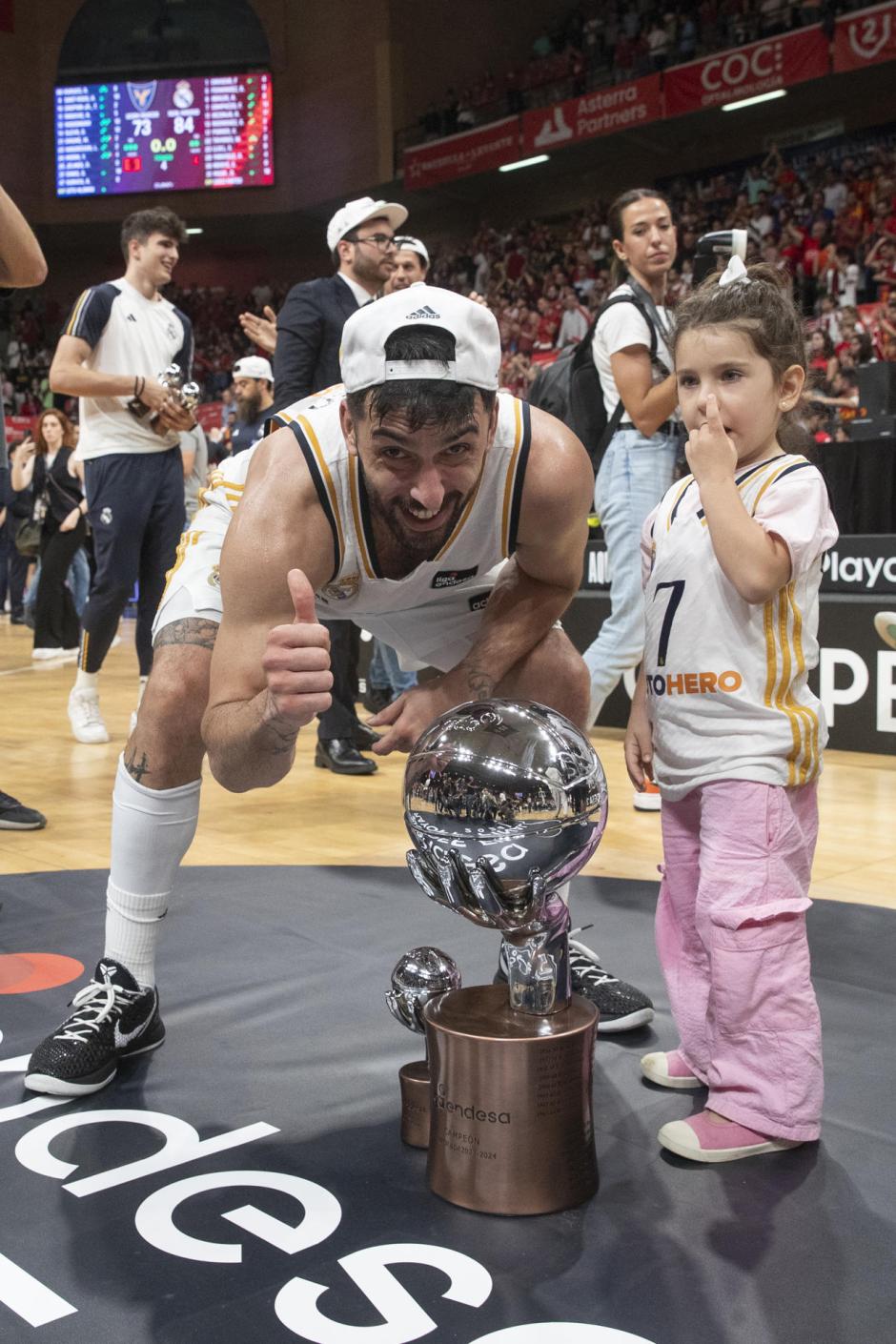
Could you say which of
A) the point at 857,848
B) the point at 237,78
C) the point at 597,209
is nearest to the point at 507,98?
the point at 597,209

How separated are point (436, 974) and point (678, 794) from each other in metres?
0.38

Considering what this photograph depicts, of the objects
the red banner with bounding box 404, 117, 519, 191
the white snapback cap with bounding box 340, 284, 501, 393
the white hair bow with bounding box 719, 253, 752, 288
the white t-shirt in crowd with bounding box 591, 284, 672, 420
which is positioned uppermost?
the red banner with bounding box 404, 117, 519, 191

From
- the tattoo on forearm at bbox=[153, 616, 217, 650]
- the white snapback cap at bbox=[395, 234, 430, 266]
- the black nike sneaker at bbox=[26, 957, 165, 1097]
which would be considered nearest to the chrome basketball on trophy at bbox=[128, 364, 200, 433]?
the white snapback cap at bbox=[395, 234, 430, 266]

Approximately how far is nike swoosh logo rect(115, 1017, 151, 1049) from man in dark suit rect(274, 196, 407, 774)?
2025mm

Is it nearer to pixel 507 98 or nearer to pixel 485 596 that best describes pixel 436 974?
pixel 485 596

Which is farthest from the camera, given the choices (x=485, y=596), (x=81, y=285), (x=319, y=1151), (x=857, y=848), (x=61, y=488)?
(x=81, y=285)

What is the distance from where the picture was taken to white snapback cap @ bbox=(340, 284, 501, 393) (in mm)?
1403

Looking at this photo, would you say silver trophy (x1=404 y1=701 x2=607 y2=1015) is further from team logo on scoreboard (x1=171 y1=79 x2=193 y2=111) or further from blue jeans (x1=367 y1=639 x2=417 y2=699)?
team logo on scoreboard (x1=171 y1=79 x2=193 y2=111)

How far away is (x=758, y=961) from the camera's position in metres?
1.47

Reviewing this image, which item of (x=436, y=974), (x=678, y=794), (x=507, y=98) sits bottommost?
(x=436, y=974)

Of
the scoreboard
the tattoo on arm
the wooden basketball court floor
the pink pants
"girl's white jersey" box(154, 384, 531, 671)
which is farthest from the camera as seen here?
the scoreboard

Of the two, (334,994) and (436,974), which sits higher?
(436,974)

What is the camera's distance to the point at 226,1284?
1.18m

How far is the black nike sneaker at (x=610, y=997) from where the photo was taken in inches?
71.6
